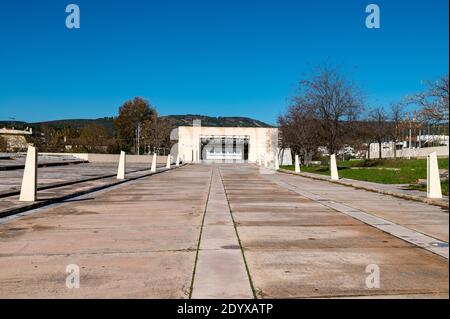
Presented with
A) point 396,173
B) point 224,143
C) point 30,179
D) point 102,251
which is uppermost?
point 224,143

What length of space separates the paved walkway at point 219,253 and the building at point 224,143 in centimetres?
7935

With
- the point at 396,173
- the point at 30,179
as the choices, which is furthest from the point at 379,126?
the point at 30,179

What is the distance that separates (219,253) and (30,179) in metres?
7.45

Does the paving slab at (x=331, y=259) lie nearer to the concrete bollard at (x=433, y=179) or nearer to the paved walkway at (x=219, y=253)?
the paved walkway at (x=219, y=253)

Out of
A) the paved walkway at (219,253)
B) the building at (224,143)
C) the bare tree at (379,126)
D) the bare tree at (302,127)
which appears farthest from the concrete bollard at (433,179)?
the building at (224,143)

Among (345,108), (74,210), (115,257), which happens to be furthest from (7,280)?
(345,108)

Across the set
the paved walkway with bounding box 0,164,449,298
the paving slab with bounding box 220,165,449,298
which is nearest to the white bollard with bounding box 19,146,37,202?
the paved walkway with bounding box 0,164,449,298

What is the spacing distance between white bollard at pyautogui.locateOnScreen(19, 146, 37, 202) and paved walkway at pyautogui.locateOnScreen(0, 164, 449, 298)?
1128 mm

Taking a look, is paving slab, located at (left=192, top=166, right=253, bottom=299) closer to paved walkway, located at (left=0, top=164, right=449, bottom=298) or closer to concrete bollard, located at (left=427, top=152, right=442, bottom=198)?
paved walkway, located at (left=0, top=164, right=449, bottom=298)

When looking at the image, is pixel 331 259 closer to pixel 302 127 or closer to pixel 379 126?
pixel 302 127

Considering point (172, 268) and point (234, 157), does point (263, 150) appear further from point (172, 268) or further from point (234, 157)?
point (172, 268)

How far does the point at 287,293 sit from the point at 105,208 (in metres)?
7.98

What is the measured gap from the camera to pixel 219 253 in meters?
6.04

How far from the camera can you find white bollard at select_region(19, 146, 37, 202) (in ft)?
38.2
